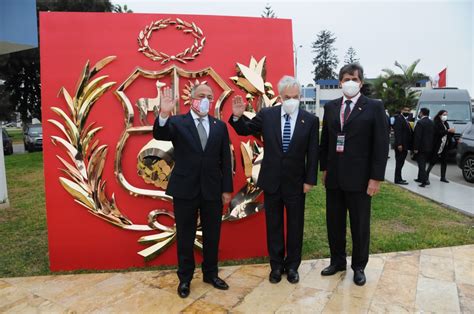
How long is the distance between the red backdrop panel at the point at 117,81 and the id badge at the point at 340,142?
40.0 inches

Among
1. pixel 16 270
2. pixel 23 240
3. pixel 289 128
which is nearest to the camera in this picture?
pixel 289 128

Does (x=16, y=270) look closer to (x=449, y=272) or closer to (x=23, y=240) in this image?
(x=23, y=240)

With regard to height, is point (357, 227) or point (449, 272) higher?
point (357, 227)

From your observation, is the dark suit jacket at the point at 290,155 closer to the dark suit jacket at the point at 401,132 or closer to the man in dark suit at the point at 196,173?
the man in dark suit at the point at 196,173

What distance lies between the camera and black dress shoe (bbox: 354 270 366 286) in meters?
3.08

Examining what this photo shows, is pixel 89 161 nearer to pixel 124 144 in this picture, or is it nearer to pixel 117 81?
pixel 124 144

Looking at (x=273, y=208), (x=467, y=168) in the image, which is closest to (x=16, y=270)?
(x=273, y=208)

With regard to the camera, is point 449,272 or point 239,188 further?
point 239,188

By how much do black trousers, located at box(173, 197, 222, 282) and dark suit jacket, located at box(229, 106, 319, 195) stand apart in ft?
1.55

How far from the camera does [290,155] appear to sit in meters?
2.96

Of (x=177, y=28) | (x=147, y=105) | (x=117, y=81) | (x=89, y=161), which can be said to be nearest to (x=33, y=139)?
(x=89, y=161)

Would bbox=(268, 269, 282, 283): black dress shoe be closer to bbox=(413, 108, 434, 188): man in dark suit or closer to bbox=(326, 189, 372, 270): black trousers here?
bbox=(326, 189, 372, 270): black trousers

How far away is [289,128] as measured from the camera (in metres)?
3.00

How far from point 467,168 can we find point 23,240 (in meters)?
8.29
